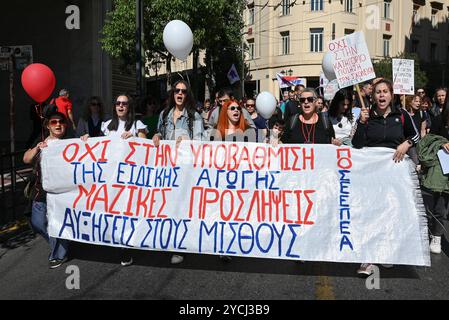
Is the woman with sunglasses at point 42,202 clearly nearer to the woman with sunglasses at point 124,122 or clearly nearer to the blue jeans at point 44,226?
the blue jeans at point 44,226

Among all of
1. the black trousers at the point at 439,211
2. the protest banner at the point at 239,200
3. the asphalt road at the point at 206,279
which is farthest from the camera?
the black trousers at the point at 439,211

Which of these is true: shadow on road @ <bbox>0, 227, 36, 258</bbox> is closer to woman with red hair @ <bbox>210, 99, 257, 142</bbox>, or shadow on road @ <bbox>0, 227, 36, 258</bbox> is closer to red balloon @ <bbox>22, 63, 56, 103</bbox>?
red balloon @ <bbox>22, 63, 56, 103</bbox>

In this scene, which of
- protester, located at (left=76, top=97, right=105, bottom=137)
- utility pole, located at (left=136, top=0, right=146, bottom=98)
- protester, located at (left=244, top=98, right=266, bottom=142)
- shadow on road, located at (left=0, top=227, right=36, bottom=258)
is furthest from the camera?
utility pole, located at (left=136, top=0, right=146, bottom=98)

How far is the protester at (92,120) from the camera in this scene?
6.72m

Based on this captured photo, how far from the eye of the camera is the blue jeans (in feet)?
16.2

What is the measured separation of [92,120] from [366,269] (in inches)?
165

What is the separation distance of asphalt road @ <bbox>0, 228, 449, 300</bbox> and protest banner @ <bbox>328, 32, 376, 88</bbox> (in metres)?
3.06

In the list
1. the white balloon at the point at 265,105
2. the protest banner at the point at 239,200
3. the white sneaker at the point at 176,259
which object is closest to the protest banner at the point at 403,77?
the white balloon at the point at 265,105

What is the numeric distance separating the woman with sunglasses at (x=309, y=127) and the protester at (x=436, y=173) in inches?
40.4

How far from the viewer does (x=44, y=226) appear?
16.3 ft

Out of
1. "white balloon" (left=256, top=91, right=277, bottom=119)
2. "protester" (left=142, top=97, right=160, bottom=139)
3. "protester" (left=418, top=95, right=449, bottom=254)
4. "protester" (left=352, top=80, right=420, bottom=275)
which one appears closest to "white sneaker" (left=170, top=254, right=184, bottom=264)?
"protester" (left=352, top=80, right=420, bottom=275)

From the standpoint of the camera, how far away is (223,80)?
37906 millimetres

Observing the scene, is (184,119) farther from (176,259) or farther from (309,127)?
(176,259)
